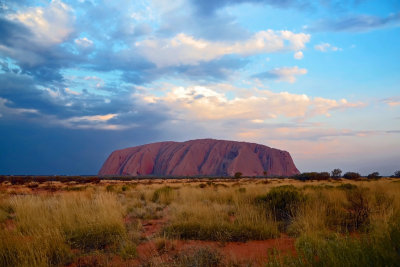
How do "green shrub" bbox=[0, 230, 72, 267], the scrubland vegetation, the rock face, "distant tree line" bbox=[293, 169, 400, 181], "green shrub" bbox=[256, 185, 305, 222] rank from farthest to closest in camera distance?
the rock face
"distant tree line" bbox=[293, 169, 400, 181]
"green shrub" bbox=[256, 185, 305, 222]
"green shrub" bbox=[0, 230, 72, 267]
the scrubland vegetation

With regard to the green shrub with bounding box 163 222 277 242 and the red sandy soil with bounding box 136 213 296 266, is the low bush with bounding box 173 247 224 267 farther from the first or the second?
the green shrub with bounding box 163 222 277 242

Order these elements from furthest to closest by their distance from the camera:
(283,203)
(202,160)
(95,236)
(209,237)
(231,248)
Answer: (202,160)
(283,203)
(209,237)
(95,236)
(231,248)

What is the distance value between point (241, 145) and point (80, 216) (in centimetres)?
11258

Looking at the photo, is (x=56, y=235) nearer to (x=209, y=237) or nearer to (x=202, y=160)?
(x=209, y=237)

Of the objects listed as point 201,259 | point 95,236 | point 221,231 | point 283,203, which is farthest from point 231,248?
point 283,203

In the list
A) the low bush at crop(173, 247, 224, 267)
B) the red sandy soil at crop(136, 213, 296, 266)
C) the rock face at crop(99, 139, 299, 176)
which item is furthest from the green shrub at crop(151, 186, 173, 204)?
the rock face at crop(99, 139, 299, 176)

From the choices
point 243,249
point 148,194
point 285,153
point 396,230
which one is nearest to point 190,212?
point 243,249

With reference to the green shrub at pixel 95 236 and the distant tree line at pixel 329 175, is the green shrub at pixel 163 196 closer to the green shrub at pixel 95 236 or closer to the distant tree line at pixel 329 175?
the green shrub at pixel 95 236

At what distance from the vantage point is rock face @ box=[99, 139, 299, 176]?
107000mm

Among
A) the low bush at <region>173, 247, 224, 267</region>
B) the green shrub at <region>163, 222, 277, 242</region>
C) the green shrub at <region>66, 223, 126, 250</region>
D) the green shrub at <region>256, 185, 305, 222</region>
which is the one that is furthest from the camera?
the green shrub at <region>256, 185, 305, 222</region>

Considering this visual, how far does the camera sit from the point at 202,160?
4525 inches

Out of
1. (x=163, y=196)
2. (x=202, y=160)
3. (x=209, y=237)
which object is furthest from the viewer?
(x=202, y=160)

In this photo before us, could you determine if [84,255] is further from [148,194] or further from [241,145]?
[241,145]

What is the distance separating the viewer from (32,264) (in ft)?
13.5
